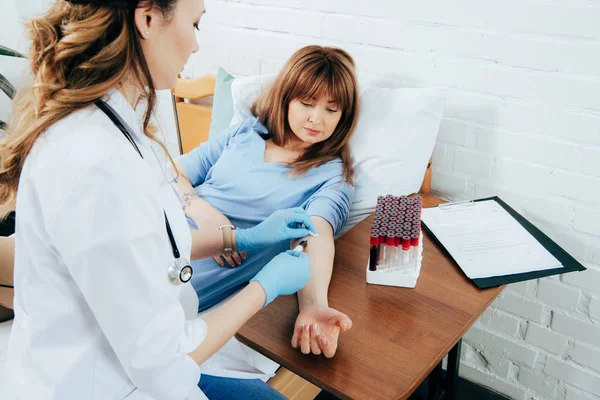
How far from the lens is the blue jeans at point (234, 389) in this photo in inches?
47.0

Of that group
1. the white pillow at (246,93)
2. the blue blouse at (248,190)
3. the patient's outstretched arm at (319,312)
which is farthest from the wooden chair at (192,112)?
the patient's outstretched arm at (319,312)

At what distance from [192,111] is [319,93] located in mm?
879

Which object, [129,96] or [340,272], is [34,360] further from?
[340,272]

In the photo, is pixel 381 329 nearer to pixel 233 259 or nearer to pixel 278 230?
pixel 278 230

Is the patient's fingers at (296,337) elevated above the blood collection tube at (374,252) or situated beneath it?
situated beneath

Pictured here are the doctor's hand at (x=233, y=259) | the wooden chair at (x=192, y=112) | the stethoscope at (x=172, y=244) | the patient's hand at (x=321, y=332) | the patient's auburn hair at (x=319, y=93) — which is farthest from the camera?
the wooden chair at (x=192, y=112)

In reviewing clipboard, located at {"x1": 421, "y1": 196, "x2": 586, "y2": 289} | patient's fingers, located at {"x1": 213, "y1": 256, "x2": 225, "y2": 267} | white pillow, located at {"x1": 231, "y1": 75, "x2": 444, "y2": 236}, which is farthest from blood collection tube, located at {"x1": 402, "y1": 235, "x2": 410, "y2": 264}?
patient's fingers, located at {"x1": 213, "y1": 256, "x2": 225, "y2": 267}

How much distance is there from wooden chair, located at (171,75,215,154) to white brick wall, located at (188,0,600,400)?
18.6 inches

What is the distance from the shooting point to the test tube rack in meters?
1.14

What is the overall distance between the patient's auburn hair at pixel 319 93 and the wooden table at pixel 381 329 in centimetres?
42

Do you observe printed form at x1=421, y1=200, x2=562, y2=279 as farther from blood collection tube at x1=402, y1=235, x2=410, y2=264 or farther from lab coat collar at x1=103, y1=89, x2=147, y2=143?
lab coat collar at x1=103, y1=89, x2=147, y2=143

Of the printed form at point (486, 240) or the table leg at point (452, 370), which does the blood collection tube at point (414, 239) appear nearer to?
the printed form at point (486, 240)

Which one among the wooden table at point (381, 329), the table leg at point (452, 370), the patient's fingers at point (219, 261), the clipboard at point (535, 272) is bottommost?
the table leg at point (452, 370)

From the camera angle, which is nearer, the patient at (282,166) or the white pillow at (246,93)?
the patient at (282,166)
